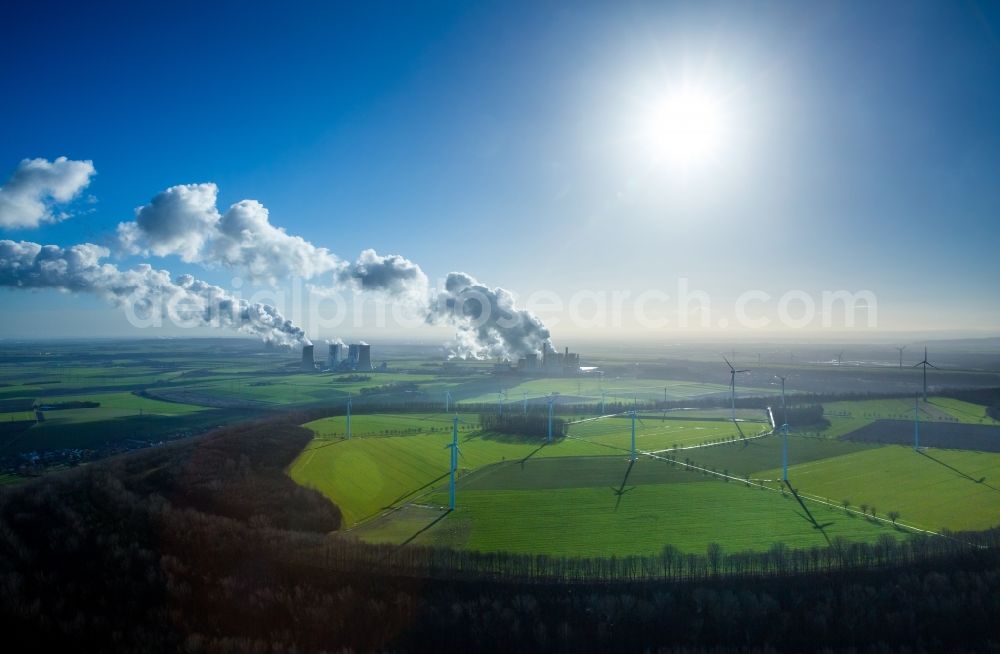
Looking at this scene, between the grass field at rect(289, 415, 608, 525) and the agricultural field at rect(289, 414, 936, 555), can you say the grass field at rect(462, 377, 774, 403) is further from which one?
the agricultural field at rect(289, 414, 936, 555)

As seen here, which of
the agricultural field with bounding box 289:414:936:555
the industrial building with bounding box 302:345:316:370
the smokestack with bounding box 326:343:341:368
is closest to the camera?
the agricultural field with bounding box 289:414:936:555

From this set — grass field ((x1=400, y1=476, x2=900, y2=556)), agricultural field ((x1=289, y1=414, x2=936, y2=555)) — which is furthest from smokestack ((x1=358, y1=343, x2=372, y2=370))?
grass field ((x1=400, y1=476, x2=900, y2=556))

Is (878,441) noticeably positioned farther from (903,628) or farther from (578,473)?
(903,628)

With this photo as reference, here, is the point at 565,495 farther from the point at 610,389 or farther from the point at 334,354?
the point at 334,354

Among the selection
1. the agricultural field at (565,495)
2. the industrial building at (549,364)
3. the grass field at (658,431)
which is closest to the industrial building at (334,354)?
the industrial building at (549,364)

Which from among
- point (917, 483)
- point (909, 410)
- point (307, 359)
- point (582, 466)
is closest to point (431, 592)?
point (582, 466)

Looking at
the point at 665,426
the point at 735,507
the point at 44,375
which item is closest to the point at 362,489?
the point at 735,507

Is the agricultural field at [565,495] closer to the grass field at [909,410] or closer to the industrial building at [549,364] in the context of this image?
the grass field at [909,410]

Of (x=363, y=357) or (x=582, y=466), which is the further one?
(x=363, y=357)
